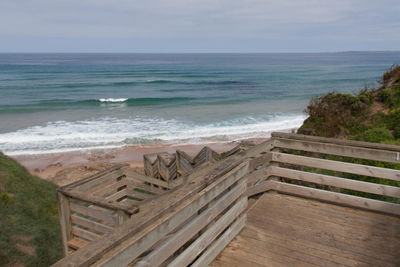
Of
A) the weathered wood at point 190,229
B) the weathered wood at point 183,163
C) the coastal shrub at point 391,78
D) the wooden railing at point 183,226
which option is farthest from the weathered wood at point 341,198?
the coastal shrub at point 391,78

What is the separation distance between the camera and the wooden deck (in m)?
3.66

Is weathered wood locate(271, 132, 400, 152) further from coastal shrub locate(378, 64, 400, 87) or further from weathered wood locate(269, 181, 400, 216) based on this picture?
coastal shrub locate(378, 64, 400, 87)

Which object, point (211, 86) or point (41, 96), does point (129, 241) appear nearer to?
point (41, 96)

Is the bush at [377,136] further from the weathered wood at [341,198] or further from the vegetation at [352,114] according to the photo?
the weathered wood at [341,198]

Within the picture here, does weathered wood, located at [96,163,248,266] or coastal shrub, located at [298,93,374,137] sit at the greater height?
weathered wood, located at [96,163,248,266]

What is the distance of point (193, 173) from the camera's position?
11.3ft

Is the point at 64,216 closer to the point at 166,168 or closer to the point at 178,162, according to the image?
the point at 178,162

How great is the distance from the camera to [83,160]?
17.4 metres

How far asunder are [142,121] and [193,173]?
24.6 meters

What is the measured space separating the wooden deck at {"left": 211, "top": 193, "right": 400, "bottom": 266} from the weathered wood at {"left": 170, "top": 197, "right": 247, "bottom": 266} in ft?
1.06

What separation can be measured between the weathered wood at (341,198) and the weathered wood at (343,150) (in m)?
0.66

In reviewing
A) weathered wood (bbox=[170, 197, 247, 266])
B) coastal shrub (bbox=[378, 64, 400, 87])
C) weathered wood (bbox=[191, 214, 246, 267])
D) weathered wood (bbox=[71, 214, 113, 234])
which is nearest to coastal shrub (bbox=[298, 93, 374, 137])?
coastal shrub (bbox=[378, 64, 400, 87])

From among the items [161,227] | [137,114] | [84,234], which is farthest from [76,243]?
[137,114]

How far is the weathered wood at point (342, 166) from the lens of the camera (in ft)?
14.6
